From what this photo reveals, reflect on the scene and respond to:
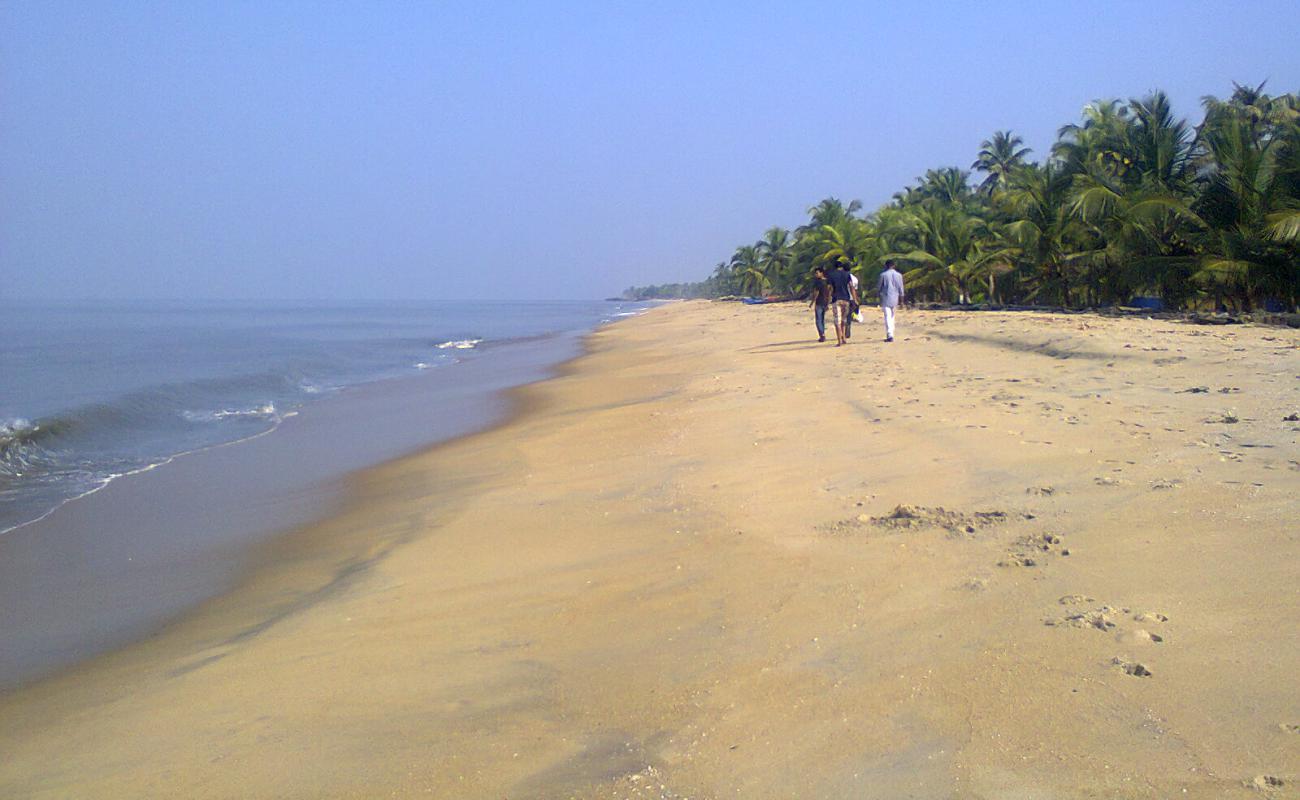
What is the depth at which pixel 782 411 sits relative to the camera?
9.45 m

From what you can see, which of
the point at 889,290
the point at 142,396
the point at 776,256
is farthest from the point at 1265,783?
the point at 776,256

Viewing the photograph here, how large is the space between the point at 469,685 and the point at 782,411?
625 centimetres

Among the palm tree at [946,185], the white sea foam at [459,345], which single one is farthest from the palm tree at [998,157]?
the white sea foam at [459,345]

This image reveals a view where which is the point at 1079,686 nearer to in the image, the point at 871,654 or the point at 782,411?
the point at 871,654

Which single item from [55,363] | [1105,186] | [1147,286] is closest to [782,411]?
[1147,286]

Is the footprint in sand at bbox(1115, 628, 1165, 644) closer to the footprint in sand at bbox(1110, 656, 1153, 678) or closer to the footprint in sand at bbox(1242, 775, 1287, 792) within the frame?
the footprint in sand at bbox(1110, 656, 1153, 678)

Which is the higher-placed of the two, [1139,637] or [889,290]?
[889,290]

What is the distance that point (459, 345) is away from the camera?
130 ft

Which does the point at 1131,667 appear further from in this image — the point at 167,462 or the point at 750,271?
the point at 750,271

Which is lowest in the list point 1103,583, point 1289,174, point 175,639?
point 175,639

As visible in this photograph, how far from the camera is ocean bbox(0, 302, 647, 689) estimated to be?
6.07m

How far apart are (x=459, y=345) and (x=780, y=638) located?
37149 millimetres

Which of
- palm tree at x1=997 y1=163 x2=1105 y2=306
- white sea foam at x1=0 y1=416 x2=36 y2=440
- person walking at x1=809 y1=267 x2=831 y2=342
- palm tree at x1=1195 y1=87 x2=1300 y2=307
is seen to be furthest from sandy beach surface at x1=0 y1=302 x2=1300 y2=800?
palm tree at x1=997 y1=163 x2=1105 y2=306

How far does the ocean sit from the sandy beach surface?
59 cm
